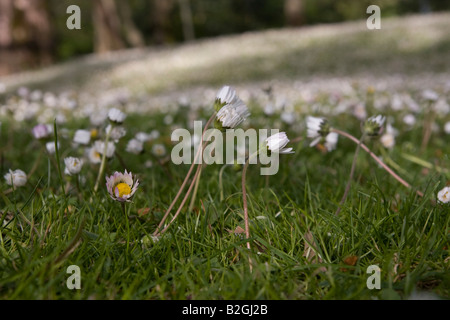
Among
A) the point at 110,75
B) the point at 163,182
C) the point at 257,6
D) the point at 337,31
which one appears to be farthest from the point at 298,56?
the point at 257,6

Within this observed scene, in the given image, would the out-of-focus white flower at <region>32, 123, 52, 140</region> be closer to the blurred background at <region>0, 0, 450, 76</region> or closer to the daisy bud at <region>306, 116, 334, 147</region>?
the daisy bud at <region>306, 116, 334, 147</region>

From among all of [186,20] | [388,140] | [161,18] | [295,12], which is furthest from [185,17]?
[388,140]

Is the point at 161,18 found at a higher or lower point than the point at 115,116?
higher

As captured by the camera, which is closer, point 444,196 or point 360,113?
point 444,196

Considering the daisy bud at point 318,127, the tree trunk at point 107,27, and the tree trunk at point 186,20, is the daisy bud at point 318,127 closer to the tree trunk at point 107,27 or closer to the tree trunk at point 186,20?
the tree trunk at point 107,27

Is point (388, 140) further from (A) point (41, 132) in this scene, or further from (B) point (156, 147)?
(A) point (41, 132)

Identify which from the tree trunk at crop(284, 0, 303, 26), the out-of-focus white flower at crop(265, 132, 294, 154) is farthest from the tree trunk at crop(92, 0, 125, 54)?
the out-of-focus white flower at crop(265, 132, 294, 154)

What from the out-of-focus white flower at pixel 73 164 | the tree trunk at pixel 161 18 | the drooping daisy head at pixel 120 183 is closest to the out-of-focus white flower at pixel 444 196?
the drooping daisy head at pixel 120 183

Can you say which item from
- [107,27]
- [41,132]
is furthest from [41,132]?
Result: [107,27]

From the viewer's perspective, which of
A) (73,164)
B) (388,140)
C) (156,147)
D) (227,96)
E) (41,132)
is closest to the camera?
Result: (227,96)

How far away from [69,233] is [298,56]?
42.6 feet

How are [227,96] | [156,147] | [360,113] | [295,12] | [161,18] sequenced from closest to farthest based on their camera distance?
1. [227,96]
2. [156,147]
3. [360,113]
4. [295,12]
5. [161,18]

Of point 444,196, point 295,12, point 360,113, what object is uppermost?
point 295,12
